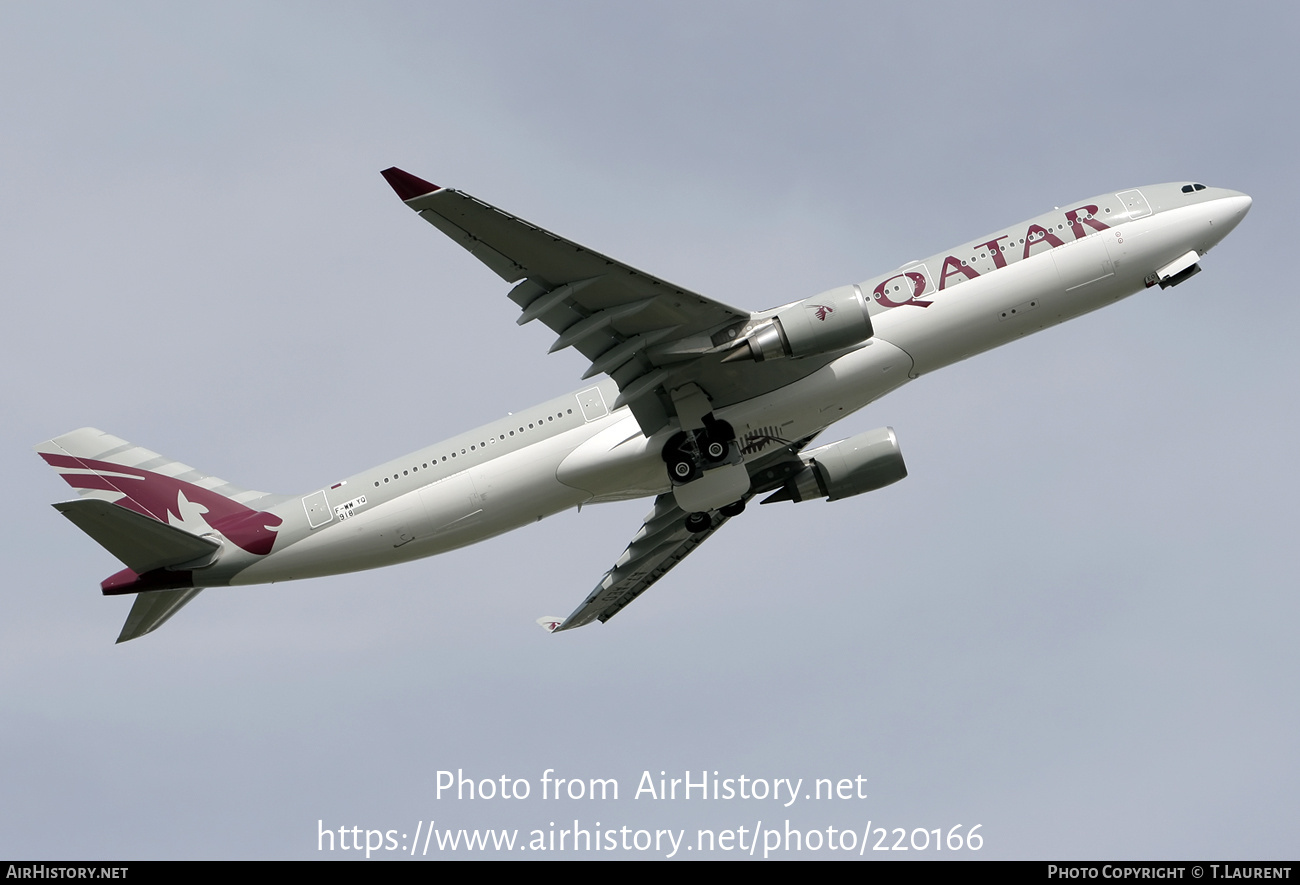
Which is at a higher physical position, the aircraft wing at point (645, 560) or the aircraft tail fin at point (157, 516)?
the aircraft tail fin at point (157, 516)

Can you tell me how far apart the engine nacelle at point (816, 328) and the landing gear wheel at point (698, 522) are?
8506mm

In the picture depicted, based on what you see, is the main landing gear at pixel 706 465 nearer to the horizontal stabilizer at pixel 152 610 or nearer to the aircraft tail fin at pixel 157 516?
the aircraft tail fin at pixel 157 516

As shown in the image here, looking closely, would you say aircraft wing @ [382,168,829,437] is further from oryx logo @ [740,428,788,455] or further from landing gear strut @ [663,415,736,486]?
oryx logo @ [740,428,788,455]

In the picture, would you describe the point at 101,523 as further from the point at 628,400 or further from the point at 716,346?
the point at 716,346

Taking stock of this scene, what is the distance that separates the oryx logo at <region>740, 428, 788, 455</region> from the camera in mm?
34062

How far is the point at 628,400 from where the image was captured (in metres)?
33.0

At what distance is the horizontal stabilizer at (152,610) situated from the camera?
34.8 metres

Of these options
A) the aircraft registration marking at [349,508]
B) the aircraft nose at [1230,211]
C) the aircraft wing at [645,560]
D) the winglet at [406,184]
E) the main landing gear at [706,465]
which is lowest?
the aircraft wing at [645,560]

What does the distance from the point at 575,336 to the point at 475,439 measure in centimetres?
519

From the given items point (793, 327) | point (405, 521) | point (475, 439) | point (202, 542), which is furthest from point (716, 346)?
point (202, 542)

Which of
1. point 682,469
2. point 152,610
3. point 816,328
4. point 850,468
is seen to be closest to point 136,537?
point 152,610

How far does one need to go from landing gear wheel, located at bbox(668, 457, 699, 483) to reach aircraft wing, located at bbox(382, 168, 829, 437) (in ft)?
3.52

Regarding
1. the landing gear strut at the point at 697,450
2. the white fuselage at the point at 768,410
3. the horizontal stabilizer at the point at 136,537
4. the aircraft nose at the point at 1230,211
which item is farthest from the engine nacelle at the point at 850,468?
the horizontal stabilizer at the point at 136,537

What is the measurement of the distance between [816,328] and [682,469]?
5.54 meters
